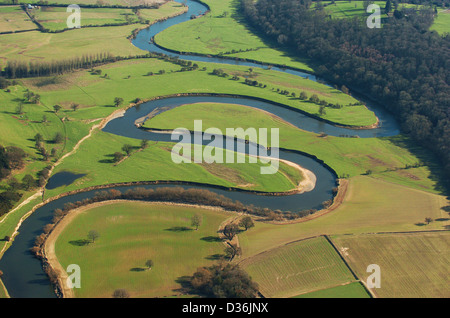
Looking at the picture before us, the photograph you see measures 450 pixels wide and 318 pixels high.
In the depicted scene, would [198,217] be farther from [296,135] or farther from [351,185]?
[296,135]

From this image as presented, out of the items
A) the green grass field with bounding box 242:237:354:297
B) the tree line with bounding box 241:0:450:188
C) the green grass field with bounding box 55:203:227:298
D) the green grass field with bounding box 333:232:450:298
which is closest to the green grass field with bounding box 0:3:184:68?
the tree line with bounding box 241:0:450:188

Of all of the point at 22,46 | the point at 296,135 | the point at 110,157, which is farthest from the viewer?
the point at 22,46

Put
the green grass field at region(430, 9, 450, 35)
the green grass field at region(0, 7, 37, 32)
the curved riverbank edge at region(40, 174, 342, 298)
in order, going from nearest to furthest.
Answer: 1. the curved riverbank edge at region(40, 174, 342, 298)
2. the green grass field at region(430, 9, 450, 35)
3. the green grass field at region(0, 7, 37, 32)

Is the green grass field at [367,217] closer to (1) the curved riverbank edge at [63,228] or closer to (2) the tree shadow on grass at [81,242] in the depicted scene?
(1) the curved riverbank edge at [63,228]

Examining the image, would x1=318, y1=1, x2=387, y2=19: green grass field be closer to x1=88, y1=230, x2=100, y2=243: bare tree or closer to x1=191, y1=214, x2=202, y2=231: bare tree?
x1=191, y1=214, x2=202, y2=231: bare tree

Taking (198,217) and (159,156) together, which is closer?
(198,217)

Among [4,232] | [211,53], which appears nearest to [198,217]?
[4,232]

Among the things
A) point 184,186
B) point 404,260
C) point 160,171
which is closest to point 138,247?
point 184,186

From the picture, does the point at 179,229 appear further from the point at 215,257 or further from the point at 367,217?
the point at 367,217
